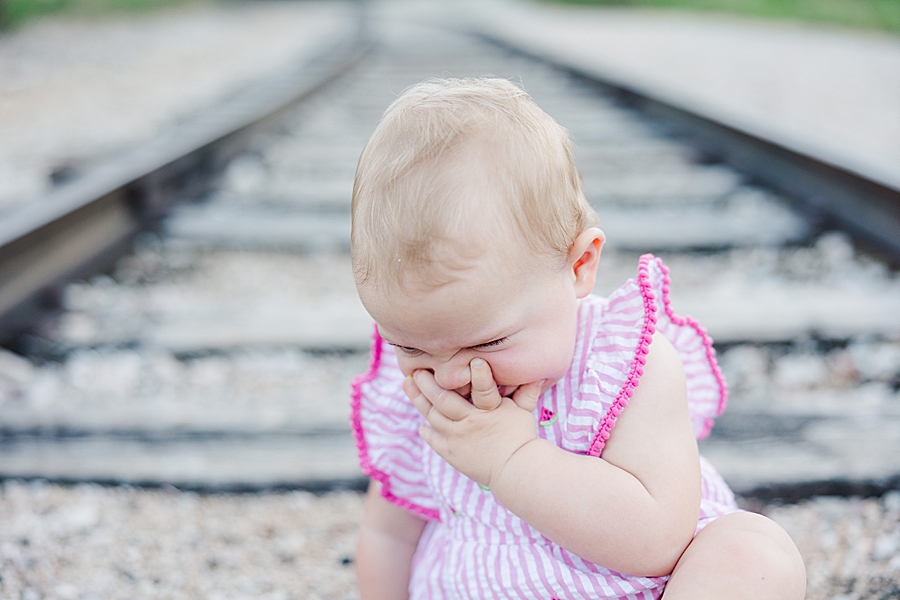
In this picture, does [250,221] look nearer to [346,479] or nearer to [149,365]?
[149,365]

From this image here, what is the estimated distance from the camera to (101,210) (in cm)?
273

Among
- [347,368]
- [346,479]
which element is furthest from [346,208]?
[346,479]

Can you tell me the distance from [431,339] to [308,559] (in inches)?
29.6

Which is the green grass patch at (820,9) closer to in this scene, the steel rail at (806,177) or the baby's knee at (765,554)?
the steel rail at (806,177)

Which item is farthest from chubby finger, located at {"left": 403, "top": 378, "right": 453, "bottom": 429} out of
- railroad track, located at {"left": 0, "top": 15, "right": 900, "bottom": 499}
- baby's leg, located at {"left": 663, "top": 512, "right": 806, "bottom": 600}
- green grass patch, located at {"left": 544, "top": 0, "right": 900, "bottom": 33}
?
green grass patch, located at {"left": 544, "top": 0, "right": 900, "bottom": 33}

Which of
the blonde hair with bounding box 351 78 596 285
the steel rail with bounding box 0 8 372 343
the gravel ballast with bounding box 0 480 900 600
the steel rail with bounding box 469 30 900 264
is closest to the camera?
the blonde hair with bounding box 351 78 596 285

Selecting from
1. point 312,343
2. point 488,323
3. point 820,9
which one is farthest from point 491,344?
point 820,9

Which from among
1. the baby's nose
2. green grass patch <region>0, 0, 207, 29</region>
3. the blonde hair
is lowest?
green grass patch <region>0, 0, 207, 29</region>

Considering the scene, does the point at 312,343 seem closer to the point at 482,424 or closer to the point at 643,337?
the point at 482,424

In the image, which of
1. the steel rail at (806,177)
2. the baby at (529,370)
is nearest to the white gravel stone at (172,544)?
the baby at (529,370)

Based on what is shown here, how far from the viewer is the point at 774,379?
1.99 metres

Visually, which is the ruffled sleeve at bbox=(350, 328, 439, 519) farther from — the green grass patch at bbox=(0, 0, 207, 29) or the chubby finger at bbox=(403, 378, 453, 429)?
the green grass patch at bbox=(0, 0, 207, 29)

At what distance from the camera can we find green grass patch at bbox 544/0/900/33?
11665 mm

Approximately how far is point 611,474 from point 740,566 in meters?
0.20
